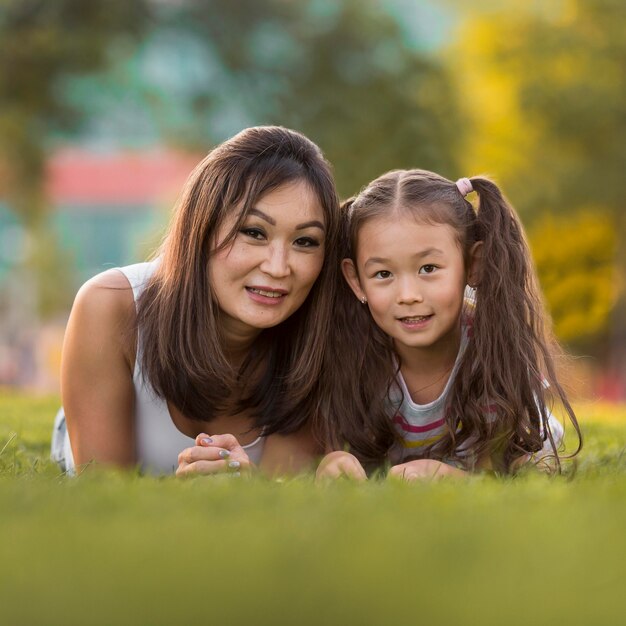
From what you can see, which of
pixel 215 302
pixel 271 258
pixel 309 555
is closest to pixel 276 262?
pixel 271 258

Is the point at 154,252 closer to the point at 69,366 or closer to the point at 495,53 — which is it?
the point at 69,366

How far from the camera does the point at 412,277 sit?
11.7 feet

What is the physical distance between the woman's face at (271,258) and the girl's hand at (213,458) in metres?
0.44

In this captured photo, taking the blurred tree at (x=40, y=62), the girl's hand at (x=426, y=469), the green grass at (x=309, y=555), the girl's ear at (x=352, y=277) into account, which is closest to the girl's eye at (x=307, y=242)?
the girl's ear at (x=352, y=277)

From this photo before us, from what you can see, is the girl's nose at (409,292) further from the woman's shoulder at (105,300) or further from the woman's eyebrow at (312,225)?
the woman's shoulder at (105,300)

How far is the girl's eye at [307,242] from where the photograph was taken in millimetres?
3535

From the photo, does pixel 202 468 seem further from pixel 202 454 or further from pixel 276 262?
pixel 276 262

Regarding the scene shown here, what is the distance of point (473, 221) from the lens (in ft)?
12.4

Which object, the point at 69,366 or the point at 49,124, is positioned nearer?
the point at 69,366

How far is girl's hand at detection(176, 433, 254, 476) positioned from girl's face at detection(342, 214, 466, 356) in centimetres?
74

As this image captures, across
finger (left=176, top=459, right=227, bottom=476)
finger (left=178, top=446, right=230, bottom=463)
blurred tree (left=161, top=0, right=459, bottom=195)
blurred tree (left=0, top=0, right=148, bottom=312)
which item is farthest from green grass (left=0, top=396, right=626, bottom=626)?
blurred tree (left=0, top=0, right=148, bottom=312)

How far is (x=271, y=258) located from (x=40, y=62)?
14156 mm

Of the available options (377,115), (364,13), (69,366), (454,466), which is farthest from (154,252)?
(364,13)

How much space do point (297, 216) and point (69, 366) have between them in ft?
3.23
